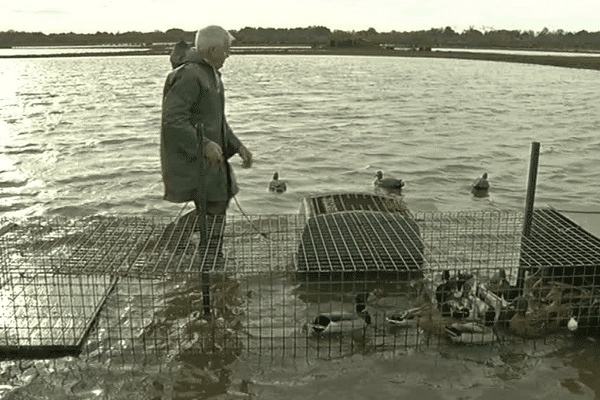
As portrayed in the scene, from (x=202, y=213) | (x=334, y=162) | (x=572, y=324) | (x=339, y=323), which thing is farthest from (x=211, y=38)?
(x=334, y=162)

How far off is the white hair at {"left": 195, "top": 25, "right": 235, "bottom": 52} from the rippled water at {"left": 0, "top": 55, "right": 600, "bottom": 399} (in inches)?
127

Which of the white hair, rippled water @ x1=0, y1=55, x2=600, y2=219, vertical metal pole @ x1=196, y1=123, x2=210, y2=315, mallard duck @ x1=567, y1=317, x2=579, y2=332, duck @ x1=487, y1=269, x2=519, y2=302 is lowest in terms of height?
rippled water @ x1=0, y1=55, x2=600, y2=219

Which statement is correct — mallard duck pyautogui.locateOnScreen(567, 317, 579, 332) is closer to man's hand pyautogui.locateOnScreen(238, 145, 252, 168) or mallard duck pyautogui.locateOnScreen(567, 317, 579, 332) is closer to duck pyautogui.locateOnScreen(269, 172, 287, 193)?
man's hand pyautogui.locateOnScreen(238, 145, 252, 168)

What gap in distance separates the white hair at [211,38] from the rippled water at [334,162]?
10.6 feet

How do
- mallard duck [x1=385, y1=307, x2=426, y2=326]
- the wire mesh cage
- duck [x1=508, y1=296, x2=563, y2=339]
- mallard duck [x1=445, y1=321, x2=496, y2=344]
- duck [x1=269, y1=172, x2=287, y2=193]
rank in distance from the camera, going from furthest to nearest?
duck [x1=269, y1=172, x2=287, y2=193], mallard duck [x1=385, y1=307, x2=426, y2=326], duck [x1=508, y1=296, x2=563, y2=339], mallard duck [x1=445, y1=321, x2=496, y2=344], the wire mesh cage

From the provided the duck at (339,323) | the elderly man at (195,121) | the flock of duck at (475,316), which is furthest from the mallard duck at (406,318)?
the elderly man at (195,121)

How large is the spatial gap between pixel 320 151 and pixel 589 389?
14453 mm

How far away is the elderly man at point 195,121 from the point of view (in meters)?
6.27

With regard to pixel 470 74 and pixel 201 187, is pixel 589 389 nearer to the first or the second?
pixel 201 187

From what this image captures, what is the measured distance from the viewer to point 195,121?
21.7 feet

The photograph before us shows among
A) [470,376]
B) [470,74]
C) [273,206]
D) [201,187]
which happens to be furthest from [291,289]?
[470,74]

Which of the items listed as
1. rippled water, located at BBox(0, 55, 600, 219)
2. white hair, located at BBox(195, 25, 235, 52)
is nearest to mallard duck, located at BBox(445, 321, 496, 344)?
white hair, located at BBox(195, 25, 235, 52)

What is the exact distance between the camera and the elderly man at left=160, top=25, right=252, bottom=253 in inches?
247

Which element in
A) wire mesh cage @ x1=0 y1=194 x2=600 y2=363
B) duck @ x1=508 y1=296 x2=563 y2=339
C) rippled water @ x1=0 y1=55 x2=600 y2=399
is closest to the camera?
rippled water @ x1=0 y1=55 x2=600 y2=399
